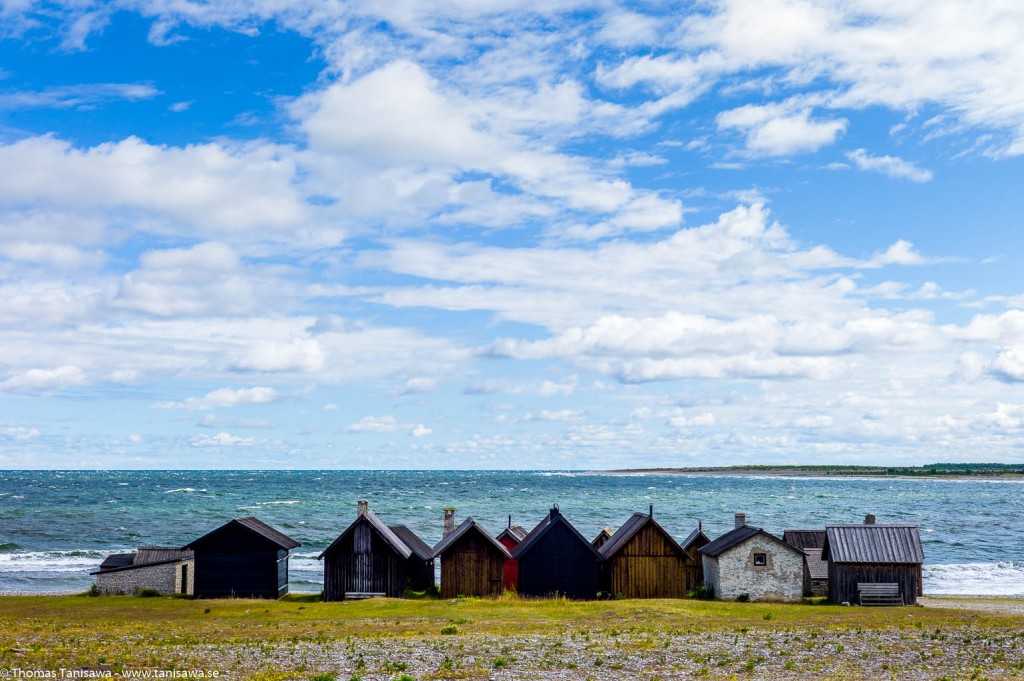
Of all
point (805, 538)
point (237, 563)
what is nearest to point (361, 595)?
point (237, 563)

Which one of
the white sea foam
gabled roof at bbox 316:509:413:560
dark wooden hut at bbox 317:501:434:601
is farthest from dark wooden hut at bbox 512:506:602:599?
the white sea foam

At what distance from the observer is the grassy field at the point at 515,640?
2656 cm

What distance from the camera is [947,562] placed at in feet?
249

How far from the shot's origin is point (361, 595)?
5144 centimetres

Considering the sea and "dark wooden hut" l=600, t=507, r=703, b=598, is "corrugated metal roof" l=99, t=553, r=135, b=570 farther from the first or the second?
A: "dark wooden hut" l=600, t=507, r=703, b=598

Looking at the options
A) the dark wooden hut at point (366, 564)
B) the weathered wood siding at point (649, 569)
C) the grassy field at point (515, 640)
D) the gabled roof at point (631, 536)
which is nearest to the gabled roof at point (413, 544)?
the dark wooden hut at point (366, 564)

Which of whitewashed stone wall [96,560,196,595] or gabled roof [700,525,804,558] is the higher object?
gabled roof [700,525,804,558]

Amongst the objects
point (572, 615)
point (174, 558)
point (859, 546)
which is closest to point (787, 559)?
point (859, 546)

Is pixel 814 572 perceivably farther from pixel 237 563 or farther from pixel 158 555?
pixel 158 555

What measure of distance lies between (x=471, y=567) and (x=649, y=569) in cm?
969

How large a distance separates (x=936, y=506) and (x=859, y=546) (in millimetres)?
108835

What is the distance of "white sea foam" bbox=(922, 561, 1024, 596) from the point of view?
200 feet

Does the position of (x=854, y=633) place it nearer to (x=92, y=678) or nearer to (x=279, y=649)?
(x=279, y=649)

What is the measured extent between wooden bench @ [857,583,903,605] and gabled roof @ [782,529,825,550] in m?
8.52
